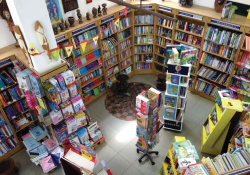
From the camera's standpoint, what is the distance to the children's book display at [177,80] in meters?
4.45

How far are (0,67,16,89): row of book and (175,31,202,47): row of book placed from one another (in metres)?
4.72

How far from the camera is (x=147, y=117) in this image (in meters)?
4.08

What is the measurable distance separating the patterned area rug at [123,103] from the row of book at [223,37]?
258cm

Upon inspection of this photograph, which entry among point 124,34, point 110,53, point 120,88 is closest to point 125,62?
point 110,53

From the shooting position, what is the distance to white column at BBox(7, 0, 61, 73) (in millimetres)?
3256

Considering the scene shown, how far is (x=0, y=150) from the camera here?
495cm

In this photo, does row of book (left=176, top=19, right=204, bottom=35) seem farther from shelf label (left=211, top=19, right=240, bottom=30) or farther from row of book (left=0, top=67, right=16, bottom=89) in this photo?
row of book (left=0, top=67, right=16, bottom=89)

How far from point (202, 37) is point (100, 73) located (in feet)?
10.5

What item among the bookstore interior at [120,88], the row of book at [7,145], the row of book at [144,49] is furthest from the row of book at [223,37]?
the row of book at [7,145]

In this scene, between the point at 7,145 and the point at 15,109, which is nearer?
the point at 15,109

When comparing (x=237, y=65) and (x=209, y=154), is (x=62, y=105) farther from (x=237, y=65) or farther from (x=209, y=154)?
(x=237, y=65)

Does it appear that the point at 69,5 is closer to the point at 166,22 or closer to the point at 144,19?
the point at 144,19

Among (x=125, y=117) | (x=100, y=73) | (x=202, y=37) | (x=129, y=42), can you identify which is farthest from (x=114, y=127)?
(x=202, y=37)

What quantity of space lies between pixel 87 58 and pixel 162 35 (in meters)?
2.61
